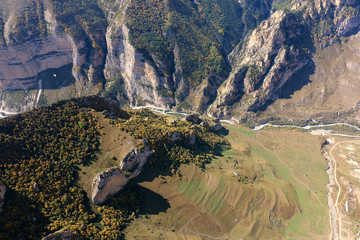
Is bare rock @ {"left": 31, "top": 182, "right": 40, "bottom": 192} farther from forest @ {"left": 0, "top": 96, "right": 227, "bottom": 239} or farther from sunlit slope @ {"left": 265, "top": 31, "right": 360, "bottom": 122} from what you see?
sunlit slope @ {"left": 265, "top": 31, "right": 360, "bottom": 122}

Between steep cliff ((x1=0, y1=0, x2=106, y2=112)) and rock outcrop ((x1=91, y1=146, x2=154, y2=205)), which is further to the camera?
steep cliff ((x1=0, y1=0, x2=106, y2=112))

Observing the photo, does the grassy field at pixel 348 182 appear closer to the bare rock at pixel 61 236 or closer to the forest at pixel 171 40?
the bare rock at pixel 61 236

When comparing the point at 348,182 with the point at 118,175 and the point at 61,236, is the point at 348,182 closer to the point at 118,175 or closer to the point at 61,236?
the point at 118,175

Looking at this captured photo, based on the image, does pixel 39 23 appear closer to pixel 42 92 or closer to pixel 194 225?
pixel 42 92

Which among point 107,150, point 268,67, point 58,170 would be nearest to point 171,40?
point 268,67

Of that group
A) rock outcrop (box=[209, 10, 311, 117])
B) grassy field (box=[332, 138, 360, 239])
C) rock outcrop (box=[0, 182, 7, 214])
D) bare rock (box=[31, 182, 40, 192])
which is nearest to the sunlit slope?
rock outcrop (box=[209, 10, 311, 117])
